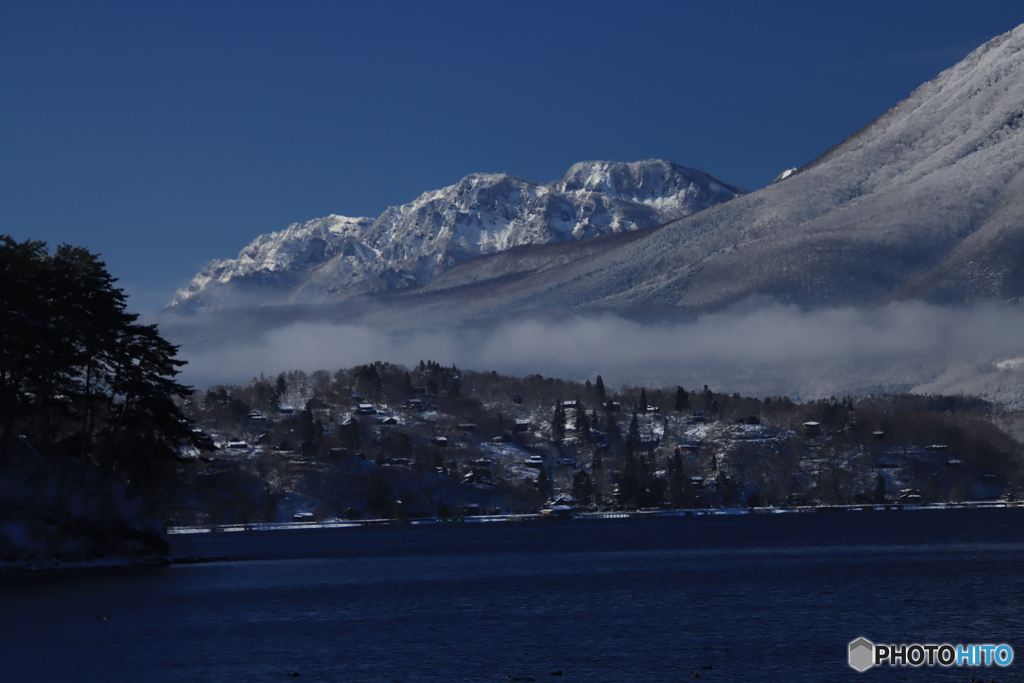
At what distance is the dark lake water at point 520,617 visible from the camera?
176 feet

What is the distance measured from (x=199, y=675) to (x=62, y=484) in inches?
2276

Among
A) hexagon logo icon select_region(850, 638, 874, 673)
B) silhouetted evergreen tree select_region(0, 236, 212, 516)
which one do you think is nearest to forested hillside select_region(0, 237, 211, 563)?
silhouetted evergreen tree select_region(0, 236, 212, 516)

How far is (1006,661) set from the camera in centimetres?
5109

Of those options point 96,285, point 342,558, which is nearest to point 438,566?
point 342,558

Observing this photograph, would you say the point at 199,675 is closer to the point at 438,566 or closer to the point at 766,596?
the point at 766,596

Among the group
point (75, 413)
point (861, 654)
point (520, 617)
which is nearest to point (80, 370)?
point (75, 413)

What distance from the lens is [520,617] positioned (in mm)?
72250

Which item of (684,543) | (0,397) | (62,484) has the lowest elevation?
(684,543)

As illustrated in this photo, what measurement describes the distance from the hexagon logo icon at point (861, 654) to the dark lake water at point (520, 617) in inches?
21.8

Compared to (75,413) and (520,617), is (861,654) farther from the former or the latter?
(75,413)
